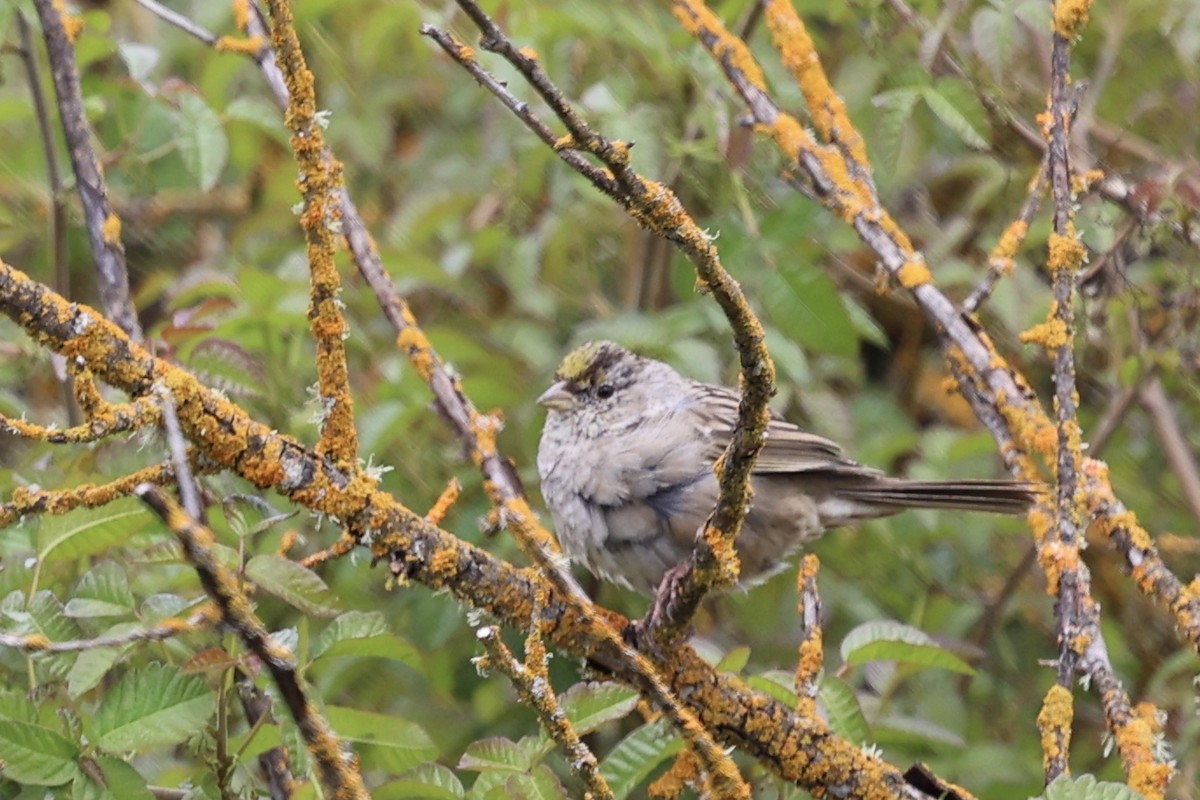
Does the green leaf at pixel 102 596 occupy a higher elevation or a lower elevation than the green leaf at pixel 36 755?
higher

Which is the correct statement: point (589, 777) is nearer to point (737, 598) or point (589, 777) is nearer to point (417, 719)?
point (417, 719)

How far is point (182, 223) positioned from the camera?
4.99m

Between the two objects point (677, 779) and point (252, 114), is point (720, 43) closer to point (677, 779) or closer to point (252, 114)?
point (252, 114)

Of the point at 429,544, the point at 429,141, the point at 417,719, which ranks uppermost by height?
the point at 429,141

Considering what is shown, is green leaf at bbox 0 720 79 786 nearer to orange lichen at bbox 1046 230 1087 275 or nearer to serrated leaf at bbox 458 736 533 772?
serrated leaf at bbox 458 736 533 772

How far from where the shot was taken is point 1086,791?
183 centimetres

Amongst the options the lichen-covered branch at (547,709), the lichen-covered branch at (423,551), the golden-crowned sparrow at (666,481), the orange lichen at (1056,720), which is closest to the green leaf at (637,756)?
the lichen-covered branch at (423,551)

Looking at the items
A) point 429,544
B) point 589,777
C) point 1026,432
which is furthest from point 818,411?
point 589,777

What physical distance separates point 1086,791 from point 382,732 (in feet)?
3.37

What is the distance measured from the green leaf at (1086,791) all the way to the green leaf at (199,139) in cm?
201

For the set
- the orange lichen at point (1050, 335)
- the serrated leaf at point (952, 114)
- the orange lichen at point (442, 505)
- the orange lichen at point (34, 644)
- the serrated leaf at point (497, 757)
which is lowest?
the serrated leaf at point (497, 757)

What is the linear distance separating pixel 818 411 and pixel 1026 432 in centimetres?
131

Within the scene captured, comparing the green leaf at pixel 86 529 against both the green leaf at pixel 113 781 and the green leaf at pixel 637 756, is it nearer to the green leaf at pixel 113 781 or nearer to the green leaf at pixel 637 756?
the green leaf at pixel 113 781

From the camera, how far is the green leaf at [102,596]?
2057 millimetres
